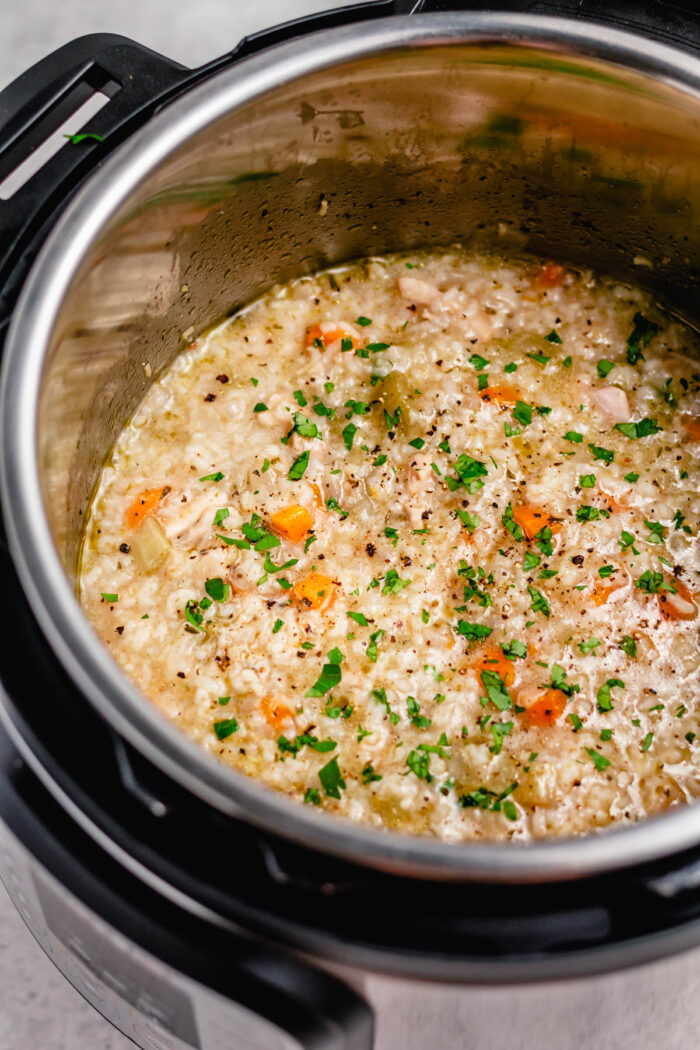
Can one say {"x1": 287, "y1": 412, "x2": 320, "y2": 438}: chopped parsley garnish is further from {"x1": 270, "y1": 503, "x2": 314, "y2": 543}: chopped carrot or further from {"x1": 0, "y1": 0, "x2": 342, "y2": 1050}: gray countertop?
{"x1": 0, "y1": 0, "x2": 342, "y2": 1050}: gray countertop

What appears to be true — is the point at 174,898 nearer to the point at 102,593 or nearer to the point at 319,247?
the point at 102,593

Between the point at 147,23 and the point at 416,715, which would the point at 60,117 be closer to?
the point at 416,715

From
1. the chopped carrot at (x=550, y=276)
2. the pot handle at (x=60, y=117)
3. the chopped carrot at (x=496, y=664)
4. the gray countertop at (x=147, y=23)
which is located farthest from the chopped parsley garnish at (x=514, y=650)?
the gray countertop at (x=147, y=23)

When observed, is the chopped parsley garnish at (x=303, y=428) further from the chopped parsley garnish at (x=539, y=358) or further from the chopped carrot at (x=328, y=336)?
the chopped parsley garnish at (x=539, y=358)

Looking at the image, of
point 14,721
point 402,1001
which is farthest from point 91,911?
point 402,1001

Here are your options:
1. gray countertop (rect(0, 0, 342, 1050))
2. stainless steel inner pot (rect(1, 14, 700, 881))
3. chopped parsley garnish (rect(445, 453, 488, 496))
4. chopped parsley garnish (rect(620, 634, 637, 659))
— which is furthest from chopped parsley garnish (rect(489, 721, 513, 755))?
gray countertop (rect(0, 0, 342, 1050))

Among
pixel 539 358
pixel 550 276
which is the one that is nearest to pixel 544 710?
pixel 539 358
